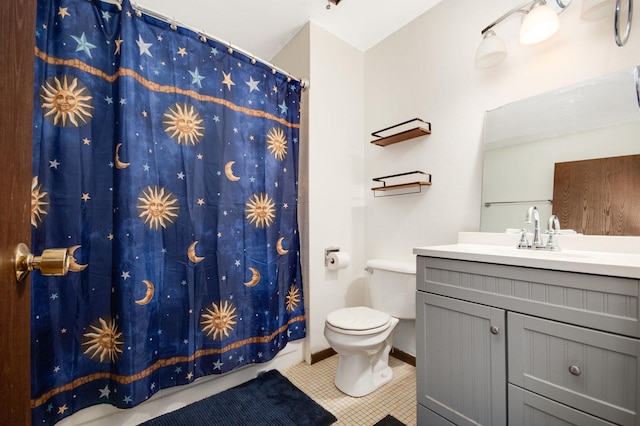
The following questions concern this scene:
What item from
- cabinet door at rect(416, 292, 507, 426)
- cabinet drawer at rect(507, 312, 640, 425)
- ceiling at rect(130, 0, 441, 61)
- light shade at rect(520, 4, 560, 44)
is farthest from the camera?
ceiling at rect(130, 0, 441, 61)

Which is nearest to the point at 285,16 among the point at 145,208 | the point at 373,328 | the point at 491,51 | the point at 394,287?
the point at 491,51

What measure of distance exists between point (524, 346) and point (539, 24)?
1394mm

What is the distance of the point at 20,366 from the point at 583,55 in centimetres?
213

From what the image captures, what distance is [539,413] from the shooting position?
3.07 ft

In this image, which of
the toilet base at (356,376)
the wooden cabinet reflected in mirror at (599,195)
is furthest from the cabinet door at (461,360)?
the wooden cabinet reflected in mirror at (599,195)

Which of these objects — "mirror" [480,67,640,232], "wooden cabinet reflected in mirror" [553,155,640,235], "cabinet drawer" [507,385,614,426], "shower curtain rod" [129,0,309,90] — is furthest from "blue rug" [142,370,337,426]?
"shower curtain rod" [129,0,309,90]

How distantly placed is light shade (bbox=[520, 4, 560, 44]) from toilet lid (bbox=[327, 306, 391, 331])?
161 cm

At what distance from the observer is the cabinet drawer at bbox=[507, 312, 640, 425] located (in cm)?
79

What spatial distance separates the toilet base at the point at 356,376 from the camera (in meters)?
1.58

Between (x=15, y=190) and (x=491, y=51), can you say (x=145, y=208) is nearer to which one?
(x=15, y=190)

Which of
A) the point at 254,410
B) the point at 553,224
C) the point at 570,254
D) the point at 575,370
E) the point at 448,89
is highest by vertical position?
the point at 448,89

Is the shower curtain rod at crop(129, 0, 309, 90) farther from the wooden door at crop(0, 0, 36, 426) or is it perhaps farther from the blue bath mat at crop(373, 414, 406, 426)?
the blue bath mat at crop(373, 414, 406, 426)

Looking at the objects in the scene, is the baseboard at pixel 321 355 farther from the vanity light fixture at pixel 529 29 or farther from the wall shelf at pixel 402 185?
the vanity light fixture at pixel 529 29

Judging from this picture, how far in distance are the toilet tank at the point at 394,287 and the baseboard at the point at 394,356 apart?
1.26 ft
